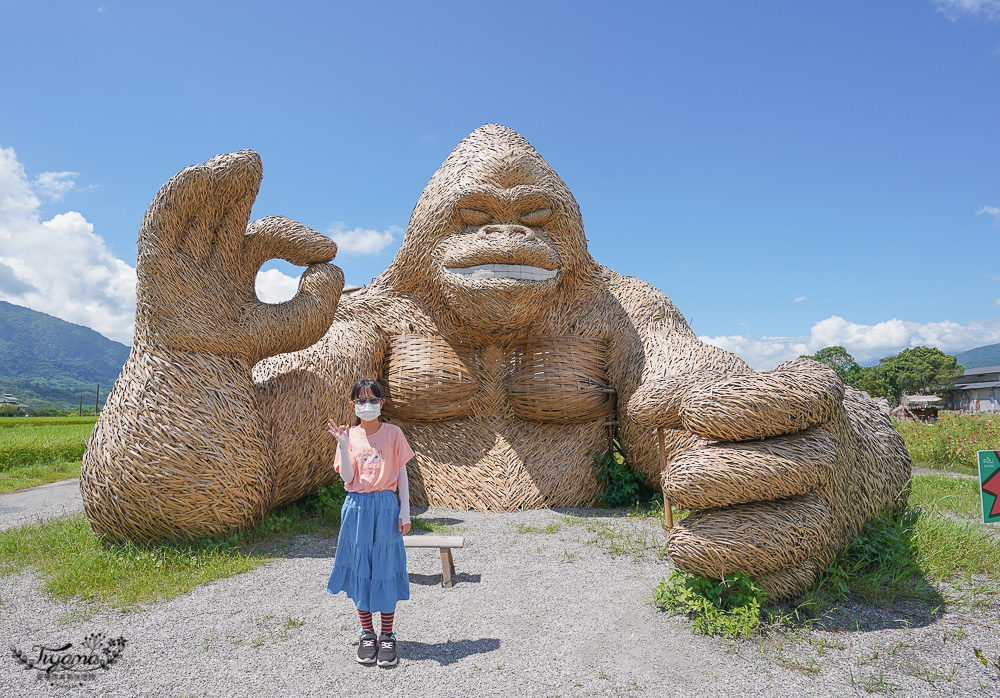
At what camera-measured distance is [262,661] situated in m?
2.79

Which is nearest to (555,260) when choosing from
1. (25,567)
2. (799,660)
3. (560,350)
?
(560,350)

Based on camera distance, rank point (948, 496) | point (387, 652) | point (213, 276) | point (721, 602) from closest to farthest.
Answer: point (387, 652), point (721, 602), point (213, 276), point (948, 496)

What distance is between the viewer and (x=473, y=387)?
563 cm

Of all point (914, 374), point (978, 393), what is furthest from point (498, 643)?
point (978, 393)

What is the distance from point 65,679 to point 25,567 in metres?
2.19

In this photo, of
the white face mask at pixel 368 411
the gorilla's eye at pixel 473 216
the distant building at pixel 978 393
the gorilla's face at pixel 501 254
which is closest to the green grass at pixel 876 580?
the white face mask at pixel 368 411

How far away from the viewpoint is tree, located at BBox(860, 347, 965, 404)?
1426 inches

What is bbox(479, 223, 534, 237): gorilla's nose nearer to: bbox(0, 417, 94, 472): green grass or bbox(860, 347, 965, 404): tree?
bbox(0, 417, 94, 472): green grass

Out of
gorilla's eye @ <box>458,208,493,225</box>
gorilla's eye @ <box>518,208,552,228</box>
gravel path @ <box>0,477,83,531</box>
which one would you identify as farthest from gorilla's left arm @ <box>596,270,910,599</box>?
gravel path @ <box>0,477,83,531</box>

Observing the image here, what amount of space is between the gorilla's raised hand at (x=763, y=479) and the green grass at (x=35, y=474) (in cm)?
919

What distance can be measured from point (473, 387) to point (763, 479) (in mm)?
3153

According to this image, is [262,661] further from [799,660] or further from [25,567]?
[25,567]

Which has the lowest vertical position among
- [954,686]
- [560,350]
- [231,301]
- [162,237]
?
[954,686]

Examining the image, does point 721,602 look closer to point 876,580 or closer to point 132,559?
point 876,580
